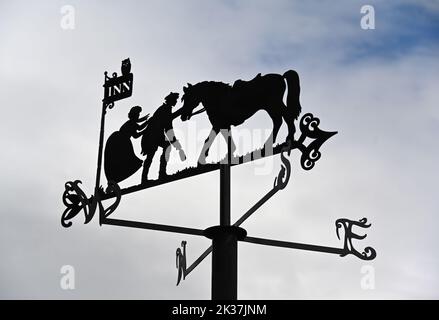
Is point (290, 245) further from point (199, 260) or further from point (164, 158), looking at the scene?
point (164, 158)

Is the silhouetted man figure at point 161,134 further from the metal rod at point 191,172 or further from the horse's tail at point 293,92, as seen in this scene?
the horse's tail at point 293,92

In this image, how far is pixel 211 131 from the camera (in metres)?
4.38

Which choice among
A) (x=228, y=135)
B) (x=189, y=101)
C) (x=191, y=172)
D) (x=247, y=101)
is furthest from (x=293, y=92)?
(x=191, y=172)

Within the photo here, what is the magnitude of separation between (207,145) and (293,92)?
0.70m

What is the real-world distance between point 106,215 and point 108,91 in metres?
1.11

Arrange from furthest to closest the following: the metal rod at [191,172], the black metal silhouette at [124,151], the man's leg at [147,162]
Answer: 1. the black metal silhouette at [124,151]
2. the man's leg at [147,162]
3. the metal rod at [191,172]

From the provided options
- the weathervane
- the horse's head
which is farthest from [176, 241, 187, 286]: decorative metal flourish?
the horse's head

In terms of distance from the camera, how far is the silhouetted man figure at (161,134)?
4.55 metres

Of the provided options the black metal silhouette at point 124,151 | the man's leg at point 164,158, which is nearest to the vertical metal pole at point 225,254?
the man's leg at point 164,158

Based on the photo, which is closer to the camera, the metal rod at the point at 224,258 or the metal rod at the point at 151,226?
the metal rod at the point at 224,258

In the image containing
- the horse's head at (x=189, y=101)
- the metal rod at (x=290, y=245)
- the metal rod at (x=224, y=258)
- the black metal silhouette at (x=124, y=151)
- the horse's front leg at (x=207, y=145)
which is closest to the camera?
the metal rod at (x=224, y=258)

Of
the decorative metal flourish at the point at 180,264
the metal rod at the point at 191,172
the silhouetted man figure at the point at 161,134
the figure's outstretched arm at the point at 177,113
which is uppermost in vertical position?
the figure's outstretched arm at the point at 177,113

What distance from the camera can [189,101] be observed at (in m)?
4.70
